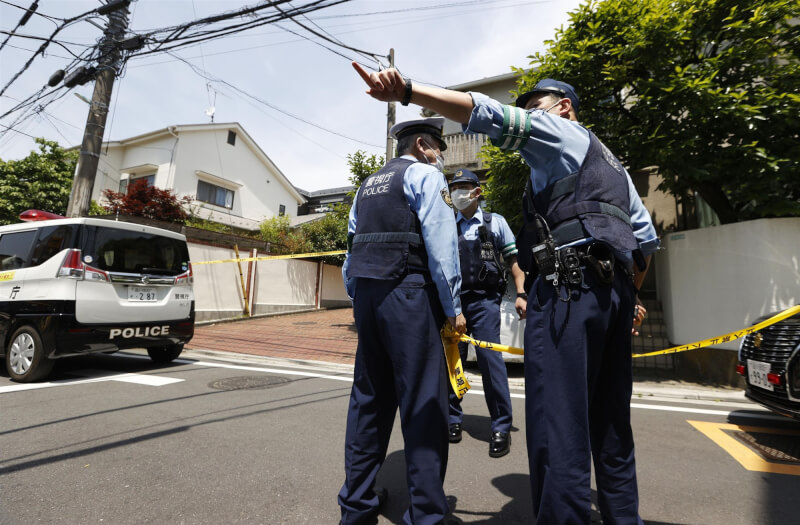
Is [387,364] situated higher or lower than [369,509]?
higher

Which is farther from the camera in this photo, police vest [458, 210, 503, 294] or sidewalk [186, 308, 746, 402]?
sidewalk [186, 308, 746, 402]

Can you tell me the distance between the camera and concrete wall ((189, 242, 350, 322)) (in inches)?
438

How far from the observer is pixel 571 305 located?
57.4 inches

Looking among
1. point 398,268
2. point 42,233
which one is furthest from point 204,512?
point 42,233

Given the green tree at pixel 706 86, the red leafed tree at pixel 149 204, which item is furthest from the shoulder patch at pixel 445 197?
the red leafed tree at pixel 149 204

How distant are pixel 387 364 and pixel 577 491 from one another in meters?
0.89

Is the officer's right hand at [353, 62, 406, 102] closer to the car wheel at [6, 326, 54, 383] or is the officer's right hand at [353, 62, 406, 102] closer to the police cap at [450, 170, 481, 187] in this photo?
the police cap at [450, 170, 481, 187]

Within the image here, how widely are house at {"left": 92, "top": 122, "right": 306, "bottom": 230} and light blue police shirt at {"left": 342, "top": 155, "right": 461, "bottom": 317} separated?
17019 millimetres

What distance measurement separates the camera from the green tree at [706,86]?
4922 mm

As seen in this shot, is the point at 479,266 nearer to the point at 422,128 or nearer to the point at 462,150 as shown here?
the point at 422,128

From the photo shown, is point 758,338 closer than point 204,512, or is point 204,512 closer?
point 204,512

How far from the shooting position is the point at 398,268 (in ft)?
5.98

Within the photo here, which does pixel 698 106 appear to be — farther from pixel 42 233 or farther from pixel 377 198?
pixel 42 233

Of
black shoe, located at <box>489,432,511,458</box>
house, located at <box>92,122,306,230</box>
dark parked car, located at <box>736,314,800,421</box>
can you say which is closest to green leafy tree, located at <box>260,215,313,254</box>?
house, located at <box>92,122,306,230</box>
